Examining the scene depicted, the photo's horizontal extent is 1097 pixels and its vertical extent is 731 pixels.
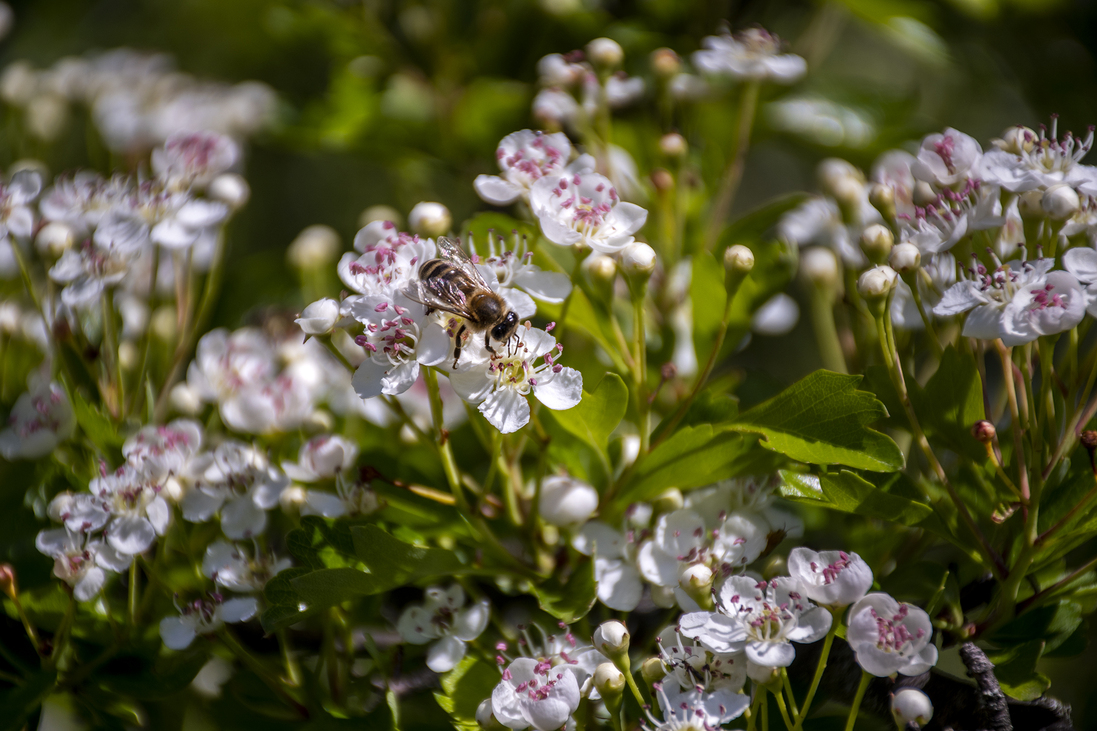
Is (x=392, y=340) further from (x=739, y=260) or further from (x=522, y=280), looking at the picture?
(x=739, y=260)

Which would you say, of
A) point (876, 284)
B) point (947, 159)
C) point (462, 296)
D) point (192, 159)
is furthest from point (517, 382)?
point (192, 159)

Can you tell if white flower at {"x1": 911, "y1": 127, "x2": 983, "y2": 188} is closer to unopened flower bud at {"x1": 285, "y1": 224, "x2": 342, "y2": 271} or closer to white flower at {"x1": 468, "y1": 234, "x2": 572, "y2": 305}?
white flower at {"x1": 468, "y1": 234, "x2": 572, "y2": 305}

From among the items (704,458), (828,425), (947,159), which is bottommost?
(704,458)

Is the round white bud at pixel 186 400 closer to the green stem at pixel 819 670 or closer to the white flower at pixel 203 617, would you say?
the white flower at pixel 203 617

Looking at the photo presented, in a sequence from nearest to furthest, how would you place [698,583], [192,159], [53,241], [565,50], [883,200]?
[698,583] → [883,200] → [53,241] → [192,159] → [565,50]

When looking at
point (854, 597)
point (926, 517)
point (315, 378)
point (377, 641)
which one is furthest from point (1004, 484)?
point (315, 378)

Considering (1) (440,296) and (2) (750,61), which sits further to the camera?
(2) (750,61)
